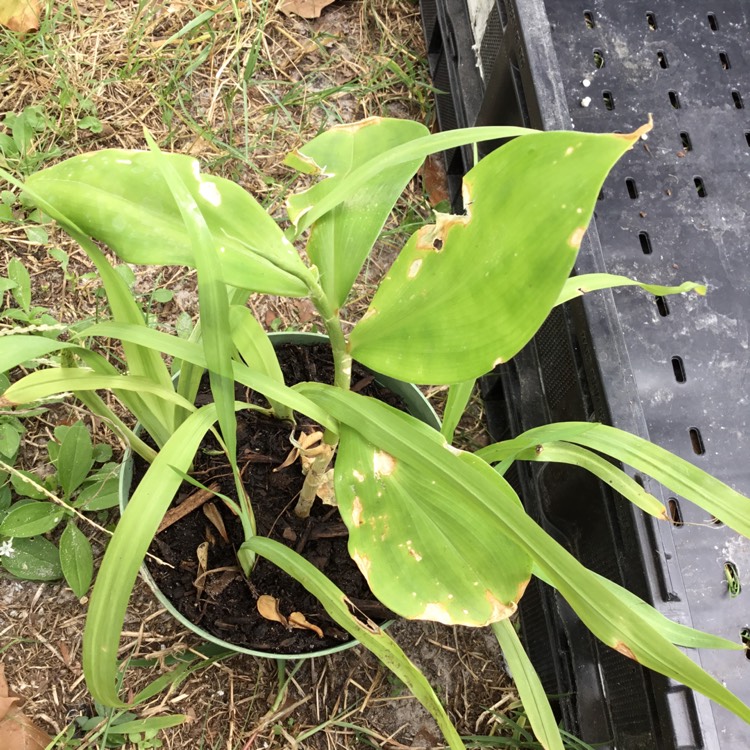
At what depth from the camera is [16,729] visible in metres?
0.85

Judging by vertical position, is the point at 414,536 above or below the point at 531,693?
above

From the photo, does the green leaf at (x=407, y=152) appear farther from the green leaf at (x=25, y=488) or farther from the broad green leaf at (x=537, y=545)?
the green leaf at (x=25, y=488)

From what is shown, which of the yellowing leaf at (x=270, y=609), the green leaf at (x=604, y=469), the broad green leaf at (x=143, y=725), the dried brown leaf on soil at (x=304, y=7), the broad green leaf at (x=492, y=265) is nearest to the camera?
the broad green leaf at (x=492, y=265)

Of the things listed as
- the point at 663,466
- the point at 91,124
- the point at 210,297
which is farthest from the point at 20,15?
the point at 663,466

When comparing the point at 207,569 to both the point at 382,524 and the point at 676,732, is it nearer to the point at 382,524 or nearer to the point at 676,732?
the point at 382,524

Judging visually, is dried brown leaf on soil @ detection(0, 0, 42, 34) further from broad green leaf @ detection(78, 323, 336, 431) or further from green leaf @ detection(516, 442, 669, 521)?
green leaf @ detection(516, 442, 669, 521)

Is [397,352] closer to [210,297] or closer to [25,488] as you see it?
[210,297]

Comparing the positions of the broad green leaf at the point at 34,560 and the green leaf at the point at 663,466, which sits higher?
the green leaf at the point at 663,466

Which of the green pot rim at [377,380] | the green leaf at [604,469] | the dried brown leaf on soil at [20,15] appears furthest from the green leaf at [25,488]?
the dried brown leaf on soil at [20,15]

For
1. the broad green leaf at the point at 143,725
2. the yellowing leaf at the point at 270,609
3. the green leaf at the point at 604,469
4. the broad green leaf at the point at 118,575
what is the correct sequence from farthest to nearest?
Answer: the broad green leaf at the point at 143,725 < the yellowing leaf at the point at 270,609 < the green leaf at the point at 604,469 < the broad green leaf at the point at 118,575

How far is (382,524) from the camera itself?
1.84 feet

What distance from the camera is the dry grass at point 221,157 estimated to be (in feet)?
3.02

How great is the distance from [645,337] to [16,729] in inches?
37.1

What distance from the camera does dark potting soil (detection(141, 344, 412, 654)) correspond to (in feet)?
2.54
